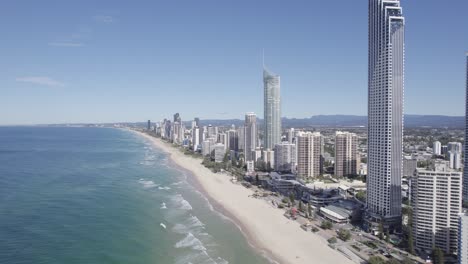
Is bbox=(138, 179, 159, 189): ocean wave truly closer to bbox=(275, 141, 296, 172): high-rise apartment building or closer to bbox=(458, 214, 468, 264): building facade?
bbox=(275, 141, 296, 172): high-rise apartment building

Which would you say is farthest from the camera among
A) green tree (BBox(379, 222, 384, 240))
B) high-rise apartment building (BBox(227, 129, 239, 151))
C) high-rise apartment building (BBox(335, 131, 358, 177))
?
high-rise apartment building (BBox(227, 129, 239, 151))

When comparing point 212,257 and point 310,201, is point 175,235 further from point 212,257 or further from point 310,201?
point 310,201

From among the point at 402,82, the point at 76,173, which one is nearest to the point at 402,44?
the point at 402,82

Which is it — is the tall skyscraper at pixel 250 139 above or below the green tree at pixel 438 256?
above

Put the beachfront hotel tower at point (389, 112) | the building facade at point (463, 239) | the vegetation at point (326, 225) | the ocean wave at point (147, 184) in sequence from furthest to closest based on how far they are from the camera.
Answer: the ocean wave at point (147, 184) → the beachfront hotel tower at point (389, 112) → the vegetation at point (326, 225) → the building facade at point (463, 239)

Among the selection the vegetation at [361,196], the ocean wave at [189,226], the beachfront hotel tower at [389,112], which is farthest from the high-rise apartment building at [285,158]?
the ocean wave at [189,226]

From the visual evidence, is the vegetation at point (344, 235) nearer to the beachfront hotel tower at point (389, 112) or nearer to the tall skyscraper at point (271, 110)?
the beachfront hotel tower at point (389, 112)

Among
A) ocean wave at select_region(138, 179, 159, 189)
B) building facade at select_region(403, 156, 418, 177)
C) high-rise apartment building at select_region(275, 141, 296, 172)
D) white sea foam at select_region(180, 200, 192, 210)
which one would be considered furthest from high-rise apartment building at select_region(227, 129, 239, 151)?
white sea foam at select_region(180, 200, 192, 210)

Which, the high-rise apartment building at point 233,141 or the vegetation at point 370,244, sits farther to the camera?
the high-rise apartment building at point 233,141
